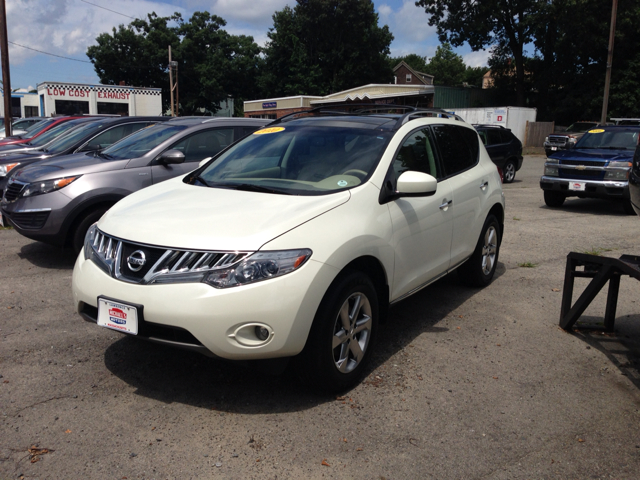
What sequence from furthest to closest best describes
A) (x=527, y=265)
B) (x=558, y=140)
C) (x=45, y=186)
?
(x=558, y=140)
(x=527, y=265)
(x=45, y=186)

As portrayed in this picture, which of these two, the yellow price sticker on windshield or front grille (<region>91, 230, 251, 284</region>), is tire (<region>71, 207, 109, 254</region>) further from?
front grille (<region>91, 230, 251, 284</region>)

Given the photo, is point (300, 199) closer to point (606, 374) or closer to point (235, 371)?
point (235, 371)

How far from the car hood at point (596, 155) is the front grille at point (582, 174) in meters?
0.23

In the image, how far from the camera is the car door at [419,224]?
394 cm

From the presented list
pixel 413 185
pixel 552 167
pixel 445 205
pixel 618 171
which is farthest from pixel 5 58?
pixel 413 185

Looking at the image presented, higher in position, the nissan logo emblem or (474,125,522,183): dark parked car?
(474,125,522,183): dark parked car

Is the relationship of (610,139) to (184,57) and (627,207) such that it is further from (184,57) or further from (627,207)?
(184,57)

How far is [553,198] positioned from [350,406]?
388 inches

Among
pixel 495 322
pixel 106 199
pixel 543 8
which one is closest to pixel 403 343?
pixel 495 322

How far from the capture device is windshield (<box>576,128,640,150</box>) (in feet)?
36.7

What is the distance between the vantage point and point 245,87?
6456cm

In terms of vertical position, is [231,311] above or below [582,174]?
below

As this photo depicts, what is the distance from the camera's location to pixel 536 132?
115 feet

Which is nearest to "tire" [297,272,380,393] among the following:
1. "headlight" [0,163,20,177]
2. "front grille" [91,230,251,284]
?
"front grille" [91,230,251,284]
